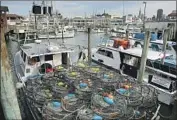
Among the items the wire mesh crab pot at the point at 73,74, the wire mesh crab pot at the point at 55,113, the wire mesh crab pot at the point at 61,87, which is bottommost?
the wire mesh crab pot at the point at 55,113

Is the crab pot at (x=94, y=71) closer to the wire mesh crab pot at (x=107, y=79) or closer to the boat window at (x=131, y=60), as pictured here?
the wire mesh crab pot at (x=107, y=79)

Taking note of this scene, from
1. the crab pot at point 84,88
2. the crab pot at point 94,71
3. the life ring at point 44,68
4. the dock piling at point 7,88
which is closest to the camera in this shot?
the dock piling at point 7,88

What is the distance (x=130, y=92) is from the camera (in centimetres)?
→ 834

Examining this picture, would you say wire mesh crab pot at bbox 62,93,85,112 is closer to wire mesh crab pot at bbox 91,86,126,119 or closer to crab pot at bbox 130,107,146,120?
wire mesh crab pot at bbox 91,86,126,119

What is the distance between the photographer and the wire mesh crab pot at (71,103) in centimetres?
702

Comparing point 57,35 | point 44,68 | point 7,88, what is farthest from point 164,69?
point 57,35

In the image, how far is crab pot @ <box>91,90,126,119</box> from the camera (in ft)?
21.5

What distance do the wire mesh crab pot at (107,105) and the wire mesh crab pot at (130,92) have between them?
538 mm

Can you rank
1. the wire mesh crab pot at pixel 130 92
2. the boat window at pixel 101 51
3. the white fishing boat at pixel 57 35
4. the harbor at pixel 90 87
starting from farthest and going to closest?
the white fishing boat at pixel 57 35
the boat window at pixel 101 51
the wire mesh crab pot at pixel 130 92
the harbor at pixel 90 87

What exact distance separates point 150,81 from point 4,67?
8.39m

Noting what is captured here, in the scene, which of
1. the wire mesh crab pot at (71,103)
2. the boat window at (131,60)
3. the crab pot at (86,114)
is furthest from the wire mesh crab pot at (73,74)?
the boat window at (131,60)

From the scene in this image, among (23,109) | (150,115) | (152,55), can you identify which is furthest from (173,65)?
(23,109)

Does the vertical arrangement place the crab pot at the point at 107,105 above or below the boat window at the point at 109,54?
below

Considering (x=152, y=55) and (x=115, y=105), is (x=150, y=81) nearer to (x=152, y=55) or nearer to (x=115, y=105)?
(x=152, y=55)
